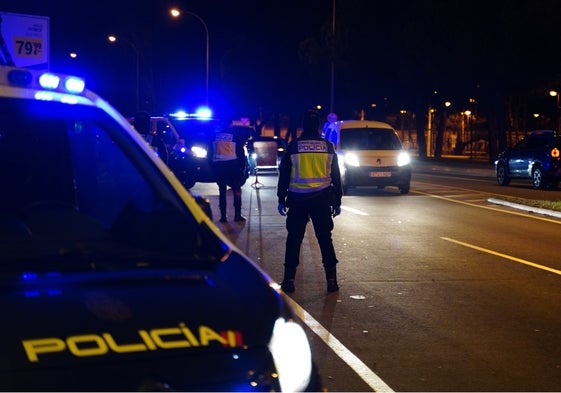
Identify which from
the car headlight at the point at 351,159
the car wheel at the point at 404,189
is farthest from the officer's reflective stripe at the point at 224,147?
the car wheel at the point at 404,189

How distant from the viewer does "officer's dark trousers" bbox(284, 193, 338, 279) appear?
9180 mm

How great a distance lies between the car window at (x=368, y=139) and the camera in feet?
75.9

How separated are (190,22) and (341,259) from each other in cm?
5597

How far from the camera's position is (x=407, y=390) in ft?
19.2

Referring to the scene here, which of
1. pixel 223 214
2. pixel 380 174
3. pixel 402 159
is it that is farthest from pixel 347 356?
pixel 402 159

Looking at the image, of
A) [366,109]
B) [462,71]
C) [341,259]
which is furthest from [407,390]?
[366,109]

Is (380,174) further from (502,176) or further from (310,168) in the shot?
(310,168)

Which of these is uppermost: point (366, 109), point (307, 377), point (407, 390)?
point (366, 109)

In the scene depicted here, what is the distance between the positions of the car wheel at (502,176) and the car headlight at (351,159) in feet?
27.3

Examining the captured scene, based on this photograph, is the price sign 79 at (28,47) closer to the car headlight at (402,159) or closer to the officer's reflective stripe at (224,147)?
the officer's reflective stripe at (224,147)

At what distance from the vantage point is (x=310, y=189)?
912 cm

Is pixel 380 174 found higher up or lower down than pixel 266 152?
lower down

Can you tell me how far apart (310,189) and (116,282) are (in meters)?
6.30

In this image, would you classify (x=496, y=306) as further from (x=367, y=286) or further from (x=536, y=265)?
(x=536, y=265)
